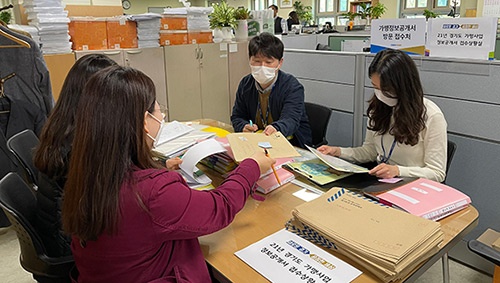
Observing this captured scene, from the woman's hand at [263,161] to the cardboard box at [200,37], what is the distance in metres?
2.86

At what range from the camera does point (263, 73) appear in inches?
91.1

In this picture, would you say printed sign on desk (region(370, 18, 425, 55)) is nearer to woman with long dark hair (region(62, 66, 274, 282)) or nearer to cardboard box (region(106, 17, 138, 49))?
woman with long dark hair (region(62, 66, 274, 282))

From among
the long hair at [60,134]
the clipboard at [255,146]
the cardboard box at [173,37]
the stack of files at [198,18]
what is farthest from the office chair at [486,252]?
the stack of files at [198,18]

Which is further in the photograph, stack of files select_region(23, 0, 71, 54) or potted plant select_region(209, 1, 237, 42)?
Result: potted plant select_region(209, 1, 237, 42)

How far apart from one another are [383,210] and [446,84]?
1.34 meters

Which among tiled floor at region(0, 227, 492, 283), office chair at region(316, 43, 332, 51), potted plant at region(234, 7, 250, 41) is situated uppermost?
potted plant at region(234, 7, 250, 41)

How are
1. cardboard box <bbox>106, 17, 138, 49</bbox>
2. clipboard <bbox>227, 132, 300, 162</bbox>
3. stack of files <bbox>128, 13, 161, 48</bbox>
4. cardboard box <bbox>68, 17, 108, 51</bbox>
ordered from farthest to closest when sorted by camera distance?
stack of files <bbox>128, 13, 161, 48</bbox> → cardboard box <bbox>106, 17, 138, 49</bbox> → cardboard box <bbox>68, 17, 108, 51</bbox> → clipboard <bbox>227, 132, 300, 162</bbox>

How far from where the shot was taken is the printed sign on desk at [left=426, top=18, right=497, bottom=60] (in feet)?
6.61

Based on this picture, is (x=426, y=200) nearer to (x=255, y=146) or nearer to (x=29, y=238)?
(x=255, y=146)

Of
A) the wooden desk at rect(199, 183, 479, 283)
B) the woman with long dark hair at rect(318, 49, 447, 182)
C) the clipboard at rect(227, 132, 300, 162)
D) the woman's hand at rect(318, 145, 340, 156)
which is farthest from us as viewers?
the woman's hand at rect(318, 145, 340, 156)

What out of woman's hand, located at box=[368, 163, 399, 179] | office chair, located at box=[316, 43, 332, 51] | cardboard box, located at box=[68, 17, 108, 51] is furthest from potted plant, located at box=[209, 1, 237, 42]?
woman's hand, located at box=[368, 163, 399, 179]

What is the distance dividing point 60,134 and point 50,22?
2030mm

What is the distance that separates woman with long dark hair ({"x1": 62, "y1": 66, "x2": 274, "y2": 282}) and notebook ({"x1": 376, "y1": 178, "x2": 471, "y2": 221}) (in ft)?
2.08

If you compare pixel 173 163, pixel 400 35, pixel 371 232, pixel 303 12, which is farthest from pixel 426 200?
pixel 303 12
